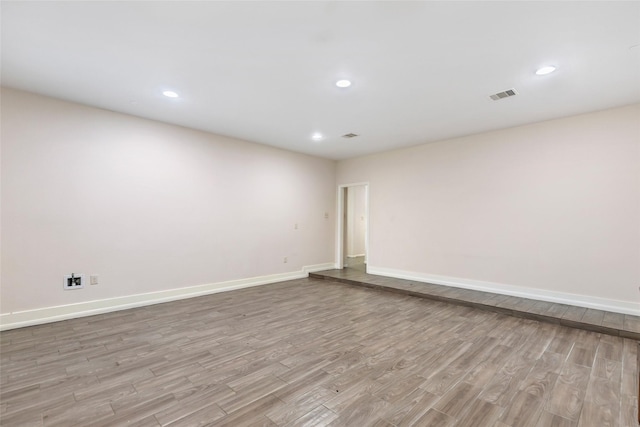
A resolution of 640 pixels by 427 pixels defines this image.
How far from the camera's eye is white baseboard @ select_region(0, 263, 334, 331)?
3.30 meters

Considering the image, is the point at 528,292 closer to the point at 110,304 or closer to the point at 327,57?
the point at 327,57

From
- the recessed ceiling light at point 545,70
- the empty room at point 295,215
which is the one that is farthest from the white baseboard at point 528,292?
the recessed ceiling light at point 545,70

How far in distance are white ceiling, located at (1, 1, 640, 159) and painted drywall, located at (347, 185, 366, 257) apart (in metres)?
4.40

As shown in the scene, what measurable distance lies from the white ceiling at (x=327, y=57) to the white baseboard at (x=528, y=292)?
253 centimetres

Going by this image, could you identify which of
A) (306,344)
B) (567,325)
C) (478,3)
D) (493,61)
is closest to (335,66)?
(478,3)

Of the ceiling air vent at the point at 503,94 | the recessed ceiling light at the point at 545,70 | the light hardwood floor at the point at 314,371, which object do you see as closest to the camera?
the light hardwood floor at the point at 314,371

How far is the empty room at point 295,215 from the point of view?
2.05 meters

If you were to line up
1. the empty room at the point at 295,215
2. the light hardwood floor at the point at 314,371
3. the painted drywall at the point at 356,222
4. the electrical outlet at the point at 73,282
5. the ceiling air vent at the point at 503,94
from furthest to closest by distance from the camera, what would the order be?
1. the painted drywall at the point at 356,222
2. the electrical outlet at the point at 73,282
3. the ceiling air vent at the point at 503,94
4. the empty room at the point at 295,215
5. the light hardwood floor at the point at 314,371

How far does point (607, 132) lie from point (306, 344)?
15.4 feet

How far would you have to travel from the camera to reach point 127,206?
405 centimetres

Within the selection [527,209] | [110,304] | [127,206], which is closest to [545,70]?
[527,209]

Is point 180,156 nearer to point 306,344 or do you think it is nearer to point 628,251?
point 306,344

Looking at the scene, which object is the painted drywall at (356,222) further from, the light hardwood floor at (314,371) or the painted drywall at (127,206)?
the light hardwood floor at (314,371)

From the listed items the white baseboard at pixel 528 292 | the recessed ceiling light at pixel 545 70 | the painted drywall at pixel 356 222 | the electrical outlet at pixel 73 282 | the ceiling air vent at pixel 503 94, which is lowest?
the white baseboard at pixel 528 292
